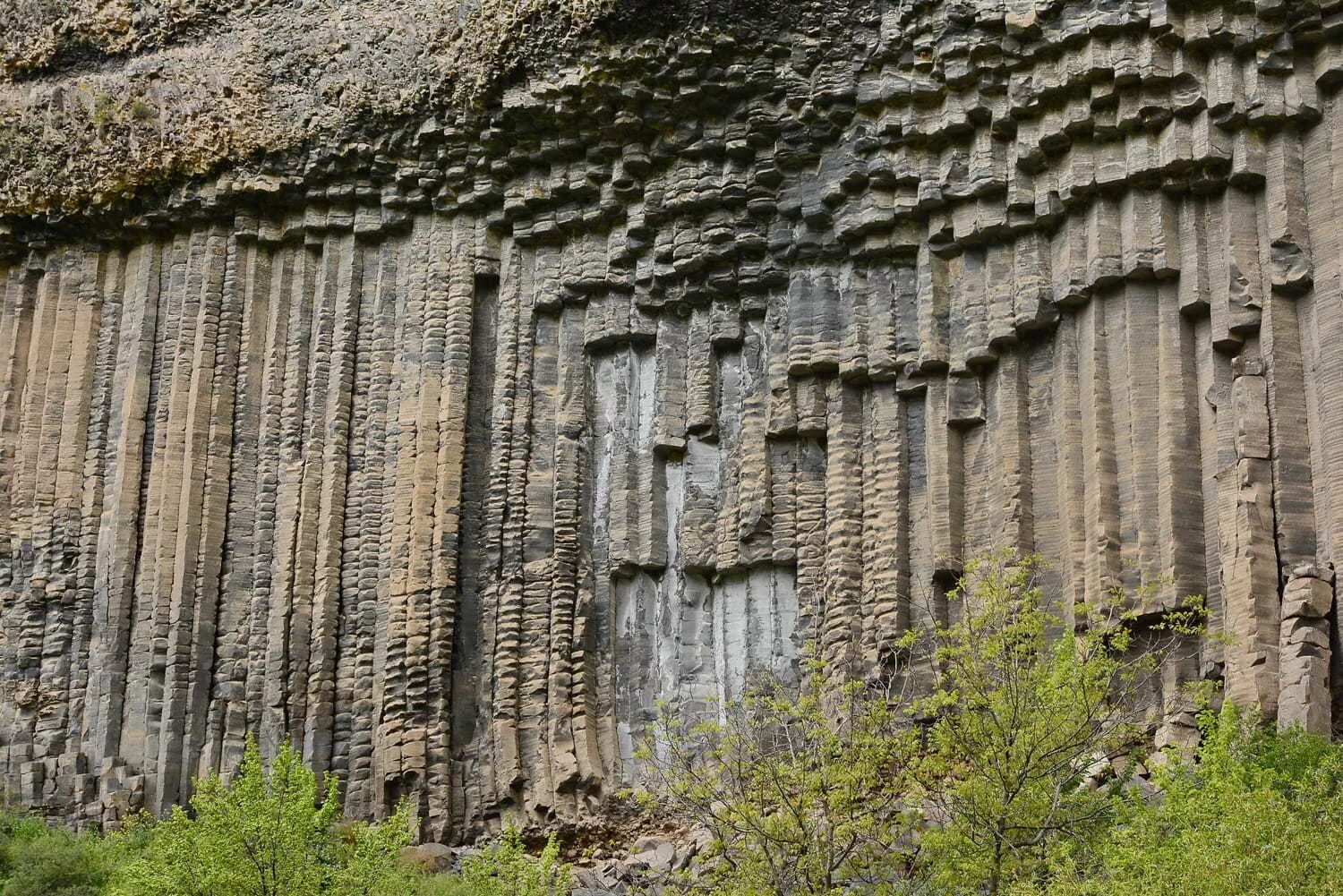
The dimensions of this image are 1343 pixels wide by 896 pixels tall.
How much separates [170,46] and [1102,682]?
11.7 m

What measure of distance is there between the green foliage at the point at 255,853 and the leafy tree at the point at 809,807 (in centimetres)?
190

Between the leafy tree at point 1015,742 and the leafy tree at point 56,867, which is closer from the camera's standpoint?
the leafy tree at point 1015,742

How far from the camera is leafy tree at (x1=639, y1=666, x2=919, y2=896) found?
34.1ft

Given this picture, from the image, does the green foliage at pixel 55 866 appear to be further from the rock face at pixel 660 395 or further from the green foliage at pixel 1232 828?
the green foliage at pixel 1232 828

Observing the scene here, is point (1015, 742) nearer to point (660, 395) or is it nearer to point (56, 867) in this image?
point (660, 395)

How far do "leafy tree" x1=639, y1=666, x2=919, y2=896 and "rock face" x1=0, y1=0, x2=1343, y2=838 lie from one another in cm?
222

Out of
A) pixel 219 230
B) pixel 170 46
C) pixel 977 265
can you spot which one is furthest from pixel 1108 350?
pixel 170 46

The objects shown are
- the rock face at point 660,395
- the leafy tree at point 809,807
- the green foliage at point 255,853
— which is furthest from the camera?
the rock face at point 660,395

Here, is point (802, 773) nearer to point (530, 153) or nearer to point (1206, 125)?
point (1206, 125)

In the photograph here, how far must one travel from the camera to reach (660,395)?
15523 mm

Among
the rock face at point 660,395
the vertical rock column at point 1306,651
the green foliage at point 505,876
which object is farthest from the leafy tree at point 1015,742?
the green foliage at point 505,876

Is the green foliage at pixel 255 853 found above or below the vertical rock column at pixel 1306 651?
below

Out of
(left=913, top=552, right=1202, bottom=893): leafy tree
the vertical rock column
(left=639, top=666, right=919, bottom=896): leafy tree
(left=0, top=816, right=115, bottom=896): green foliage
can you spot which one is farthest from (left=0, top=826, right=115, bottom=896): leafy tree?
the vertical rock column

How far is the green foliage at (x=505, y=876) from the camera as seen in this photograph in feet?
38.2
